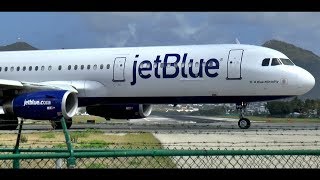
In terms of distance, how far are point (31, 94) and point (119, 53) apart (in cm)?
515

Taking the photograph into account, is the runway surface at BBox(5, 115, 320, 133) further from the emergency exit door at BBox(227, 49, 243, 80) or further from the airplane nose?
the emergency exit door at BBox(227, 49, 243, 80)

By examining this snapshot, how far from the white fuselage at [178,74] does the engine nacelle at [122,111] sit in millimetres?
1558

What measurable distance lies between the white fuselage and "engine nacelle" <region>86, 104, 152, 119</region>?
156 centimetres

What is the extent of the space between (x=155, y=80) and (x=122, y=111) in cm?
363

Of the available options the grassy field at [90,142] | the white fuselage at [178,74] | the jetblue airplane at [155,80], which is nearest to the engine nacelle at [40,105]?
the jetblue airplane at [155,80]

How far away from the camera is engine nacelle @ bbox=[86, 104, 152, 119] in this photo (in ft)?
84.6

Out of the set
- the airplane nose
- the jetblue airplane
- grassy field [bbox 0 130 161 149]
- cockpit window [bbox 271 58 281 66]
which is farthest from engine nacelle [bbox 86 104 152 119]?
the airplane nose

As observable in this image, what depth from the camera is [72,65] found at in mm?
25328

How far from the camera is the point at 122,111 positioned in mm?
25906

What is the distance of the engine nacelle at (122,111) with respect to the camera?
25.8m
